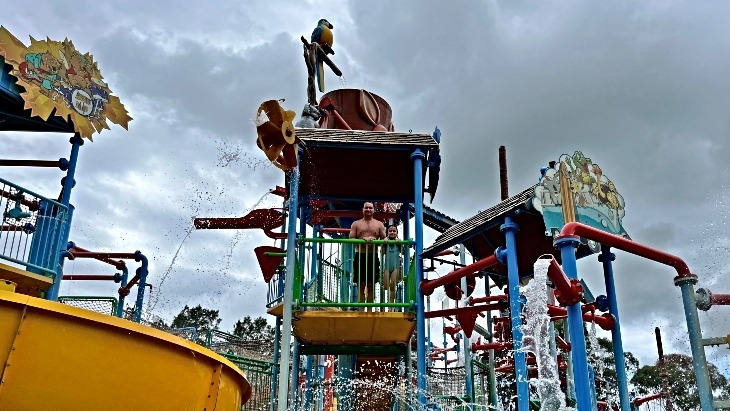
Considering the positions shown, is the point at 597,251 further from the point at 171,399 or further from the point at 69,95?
the point at 69,95

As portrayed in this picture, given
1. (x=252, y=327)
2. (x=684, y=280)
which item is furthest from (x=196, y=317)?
(x=684, y=280)

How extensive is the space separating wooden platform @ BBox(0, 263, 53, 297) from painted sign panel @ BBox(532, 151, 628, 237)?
654 cm

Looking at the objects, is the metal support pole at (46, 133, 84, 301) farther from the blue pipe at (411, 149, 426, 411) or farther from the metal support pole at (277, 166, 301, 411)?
the blue pipe at (411, 149, 426, 411)

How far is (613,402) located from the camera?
17438 millimetres

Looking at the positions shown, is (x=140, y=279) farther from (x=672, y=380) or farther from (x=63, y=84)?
(x=672, y=380)

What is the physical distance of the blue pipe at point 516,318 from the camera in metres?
6.32

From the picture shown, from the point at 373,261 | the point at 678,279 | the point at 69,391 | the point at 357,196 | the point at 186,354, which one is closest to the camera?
the point at 69,391

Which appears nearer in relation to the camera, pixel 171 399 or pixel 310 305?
pixel 171 399

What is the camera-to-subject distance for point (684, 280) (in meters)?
5.03

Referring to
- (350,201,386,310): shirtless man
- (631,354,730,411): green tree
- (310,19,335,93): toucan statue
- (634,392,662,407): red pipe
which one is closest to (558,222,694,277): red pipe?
(350,201,386,310): shirtless man

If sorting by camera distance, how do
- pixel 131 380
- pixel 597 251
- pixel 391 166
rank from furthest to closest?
pixel 391 166 < pixel 597 251 < pixel 131 380

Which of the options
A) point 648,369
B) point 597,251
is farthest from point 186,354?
point 648,369

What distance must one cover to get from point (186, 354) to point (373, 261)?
16.0ft

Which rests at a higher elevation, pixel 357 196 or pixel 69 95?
pixel 69 95
